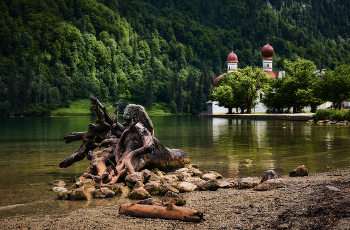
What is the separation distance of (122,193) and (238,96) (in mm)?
89665

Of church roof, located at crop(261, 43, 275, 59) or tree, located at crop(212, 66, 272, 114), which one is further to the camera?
church roof, located at crop(261, 43, 275, 59)

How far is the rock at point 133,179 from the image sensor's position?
1180 centimetres

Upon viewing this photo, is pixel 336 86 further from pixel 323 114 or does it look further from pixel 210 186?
pixel 210 186

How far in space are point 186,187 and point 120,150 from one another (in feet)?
14.1

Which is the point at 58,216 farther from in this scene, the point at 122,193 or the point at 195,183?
the point at 195,183

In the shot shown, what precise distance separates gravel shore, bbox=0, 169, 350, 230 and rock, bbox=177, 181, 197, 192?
1041 mm

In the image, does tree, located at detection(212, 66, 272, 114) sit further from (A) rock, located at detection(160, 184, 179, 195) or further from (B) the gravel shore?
(B) the gravel shore

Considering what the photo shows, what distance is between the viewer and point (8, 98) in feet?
536

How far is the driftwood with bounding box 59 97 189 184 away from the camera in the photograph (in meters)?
13.2

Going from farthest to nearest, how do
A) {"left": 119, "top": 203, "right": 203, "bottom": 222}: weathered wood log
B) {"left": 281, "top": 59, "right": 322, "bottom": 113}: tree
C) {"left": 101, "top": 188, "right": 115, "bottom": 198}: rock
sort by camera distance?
1. {"left": 281, "top": 59, "right": 322, "bottom": 113}: tree
2. {"left": 101, "top": 188, "right": 115, "bottom": 198}: rock
3. {"left": 119, "top": 203, "right": 203, "bottom": 222}: weathered wood log

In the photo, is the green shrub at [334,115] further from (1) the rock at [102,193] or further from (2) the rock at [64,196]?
(2) the rock at [64,196]

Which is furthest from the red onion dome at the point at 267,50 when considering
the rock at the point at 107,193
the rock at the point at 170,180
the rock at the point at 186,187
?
the rock at the point at 107,193

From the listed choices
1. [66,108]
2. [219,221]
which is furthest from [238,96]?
[66,108]

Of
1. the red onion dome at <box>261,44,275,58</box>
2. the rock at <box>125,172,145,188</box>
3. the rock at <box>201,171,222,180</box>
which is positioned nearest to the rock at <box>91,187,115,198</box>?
the rock at <box>125,172,145,188</box>
